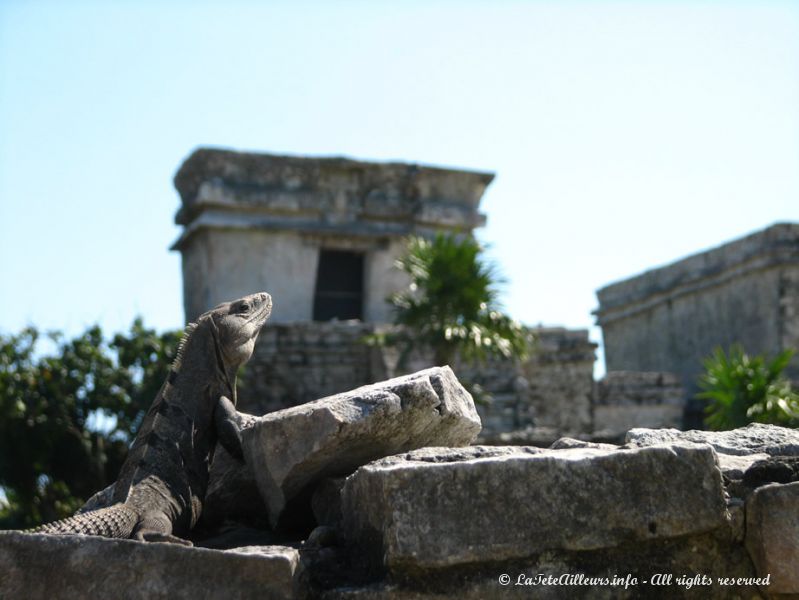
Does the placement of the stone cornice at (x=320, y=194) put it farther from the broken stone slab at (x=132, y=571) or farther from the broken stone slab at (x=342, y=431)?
the broken stone slab at (x=132, y=571)

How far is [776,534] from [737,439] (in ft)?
2.61

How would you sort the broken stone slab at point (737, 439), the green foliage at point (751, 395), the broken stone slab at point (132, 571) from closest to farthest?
the broken stone slab at point (132, 571)
the broken stone slab at point (737, 439)
the green foliage at point (751, 395)

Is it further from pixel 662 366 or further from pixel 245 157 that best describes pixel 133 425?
pixel 662 366

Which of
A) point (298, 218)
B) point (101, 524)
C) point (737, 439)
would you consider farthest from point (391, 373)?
point (101, 524)

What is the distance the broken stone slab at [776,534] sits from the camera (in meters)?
3.18

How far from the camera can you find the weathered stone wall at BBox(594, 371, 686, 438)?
14.6m

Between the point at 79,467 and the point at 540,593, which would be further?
the point at 79,467

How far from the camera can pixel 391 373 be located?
13781 mm

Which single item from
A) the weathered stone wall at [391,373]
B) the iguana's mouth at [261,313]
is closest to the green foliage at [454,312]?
the weathered stone wall at [391,373]

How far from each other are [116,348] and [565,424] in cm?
553

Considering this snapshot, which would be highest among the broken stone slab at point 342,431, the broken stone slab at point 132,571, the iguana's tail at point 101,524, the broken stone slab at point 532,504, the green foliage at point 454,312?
the green foliage at point 454,312

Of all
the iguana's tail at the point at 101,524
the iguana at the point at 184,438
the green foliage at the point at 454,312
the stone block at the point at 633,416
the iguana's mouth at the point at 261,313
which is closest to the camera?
the iguana's tail at the point at 101,524

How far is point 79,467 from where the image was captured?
44.2 ft

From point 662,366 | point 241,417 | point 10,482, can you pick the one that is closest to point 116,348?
point 10,482
